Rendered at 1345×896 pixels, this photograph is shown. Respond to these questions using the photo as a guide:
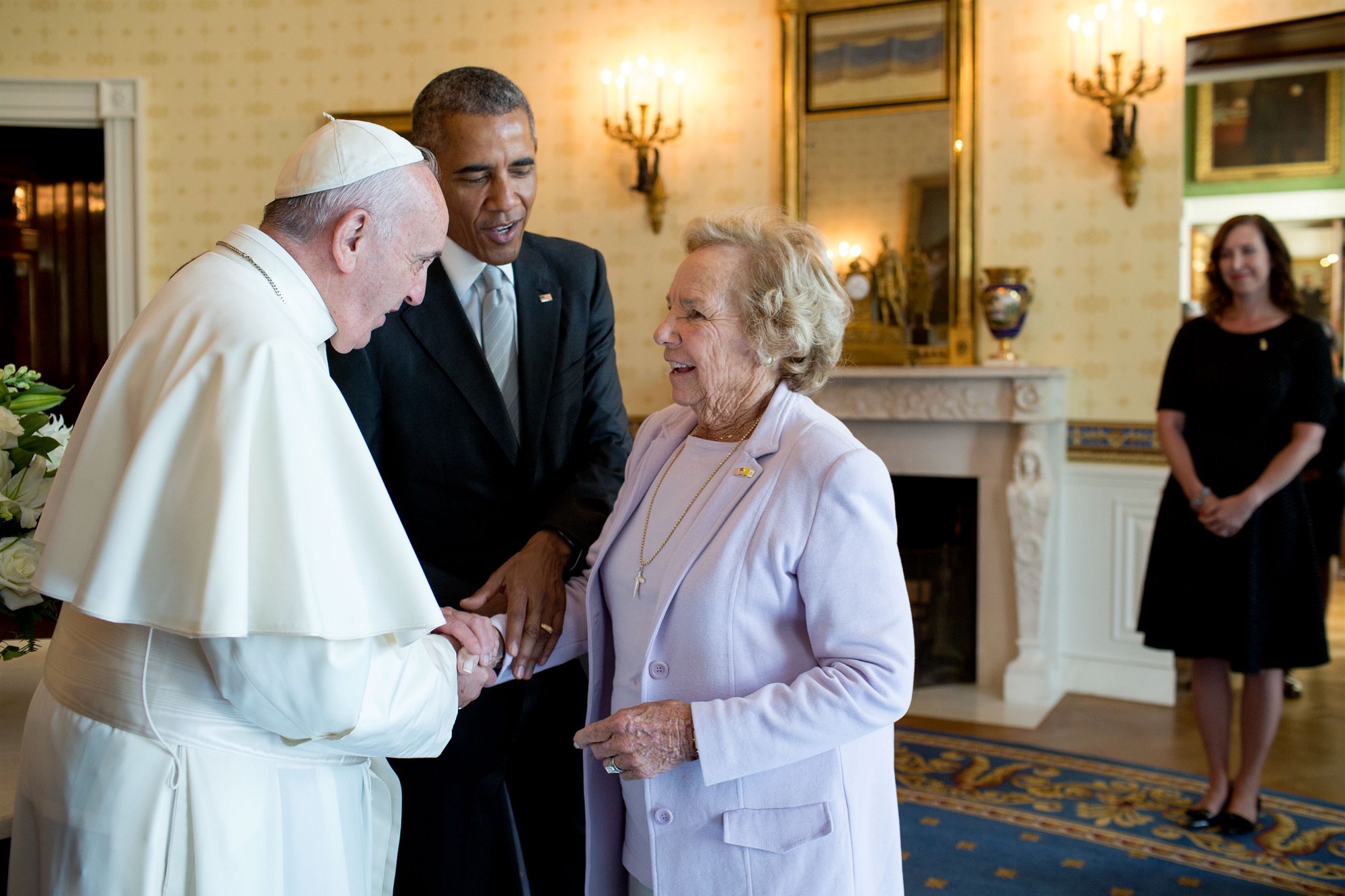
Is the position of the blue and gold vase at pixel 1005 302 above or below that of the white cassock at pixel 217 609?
above

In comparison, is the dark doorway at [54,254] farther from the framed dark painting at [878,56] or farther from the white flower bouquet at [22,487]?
the white flower bouquet at [22,487]

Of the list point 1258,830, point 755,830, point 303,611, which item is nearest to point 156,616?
point 303,611

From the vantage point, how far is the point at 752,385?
1.89 meters

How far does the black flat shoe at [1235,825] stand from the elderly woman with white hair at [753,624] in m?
2.38

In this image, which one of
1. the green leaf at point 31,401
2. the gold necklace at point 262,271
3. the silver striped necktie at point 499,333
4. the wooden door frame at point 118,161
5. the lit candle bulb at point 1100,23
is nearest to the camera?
the gold necklace at point 262,271

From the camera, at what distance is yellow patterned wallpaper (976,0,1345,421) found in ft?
16.6

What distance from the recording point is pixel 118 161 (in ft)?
21.9

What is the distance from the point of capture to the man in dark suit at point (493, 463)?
6.81 feet

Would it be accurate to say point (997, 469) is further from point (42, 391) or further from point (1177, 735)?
point (42, 391)

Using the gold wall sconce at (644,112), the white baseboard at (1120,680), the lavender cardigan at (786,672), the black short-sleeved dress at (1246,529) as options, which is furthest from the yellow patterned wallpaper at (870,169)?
the lavender cardigan at (786,672)

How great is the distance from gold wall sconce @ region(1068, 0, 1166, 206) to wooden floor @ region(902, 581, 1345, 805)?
238 centimetres

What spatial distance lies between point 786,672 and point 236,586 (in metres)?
0.82

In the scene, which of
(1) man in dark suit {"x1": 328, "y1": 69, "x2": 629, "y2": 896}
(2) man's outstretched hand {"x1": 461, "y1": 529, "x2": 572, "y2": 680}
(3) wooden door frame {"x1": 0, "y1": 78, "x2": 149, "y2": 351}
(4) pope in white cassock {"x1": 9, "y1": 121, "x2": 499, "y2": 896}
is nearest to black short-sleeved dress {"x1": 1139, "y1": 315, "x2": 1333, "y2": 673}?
(1) man in dark suit {"x1": 328, "y1": 69, "x2": 629, "y2": 896}

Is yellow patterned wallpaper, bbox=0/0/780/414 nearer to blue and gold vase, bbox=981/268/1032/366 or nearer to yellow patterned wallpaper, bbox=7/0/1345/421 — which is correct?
yellow patterned wallpaper, bbox=7/0/1345/421
